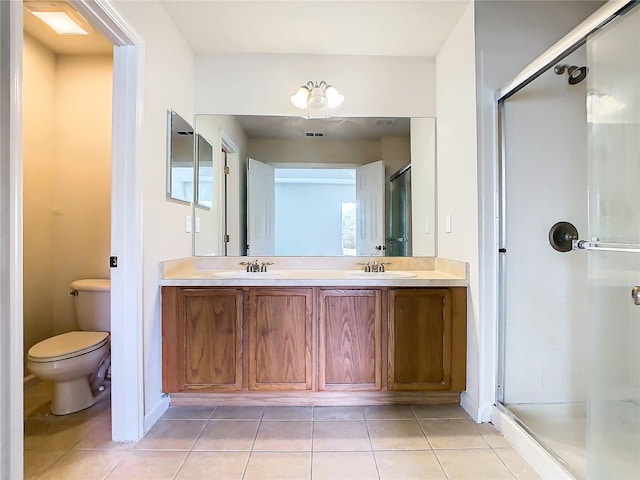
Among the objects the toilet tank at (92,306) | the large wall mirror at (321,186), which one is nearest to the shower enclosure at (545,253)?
the large wall mirror at (321,186)

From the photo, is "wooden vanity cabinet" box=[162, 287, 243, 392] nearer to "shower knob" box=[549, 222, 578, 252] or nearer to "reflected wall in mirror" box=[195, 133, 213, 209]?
"reflected wall in mirror" box=[195, 133, 213, 209]

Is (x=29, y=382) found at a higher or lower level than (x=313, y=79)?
lower

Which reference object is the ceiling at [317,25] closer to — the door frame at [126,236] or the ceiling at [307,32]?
the ceiling at [307,32]

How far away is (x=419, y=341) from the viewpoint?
6.81 ft

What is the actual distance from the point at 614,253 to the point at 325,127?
1892 millimetres

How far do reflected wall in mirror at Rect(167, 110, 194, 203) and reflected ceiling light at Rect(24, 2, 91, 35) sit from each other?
0.78 m

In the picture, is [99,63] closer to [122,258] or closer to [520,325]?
[122,258]

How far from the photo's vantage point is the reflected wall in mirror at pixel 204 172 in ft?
8.38

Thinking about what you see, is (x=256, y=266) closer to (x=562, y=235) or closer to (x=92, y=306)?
(x=92, y=306)

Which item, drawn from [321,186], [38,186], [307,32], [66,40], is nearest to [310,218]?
[321,186]

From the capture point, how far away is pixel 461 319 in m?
2.06

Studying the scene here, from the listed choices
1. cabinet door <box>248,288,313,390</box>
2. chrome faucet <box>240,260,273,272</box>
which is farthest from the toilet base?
chrome faucet <box>240,260,273,272</box>

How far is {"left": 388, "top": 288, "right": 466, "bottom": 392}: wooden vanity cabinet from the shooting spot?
2064mm

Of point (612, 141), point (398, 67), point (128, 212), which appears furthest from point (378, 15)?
point (128, 212)
